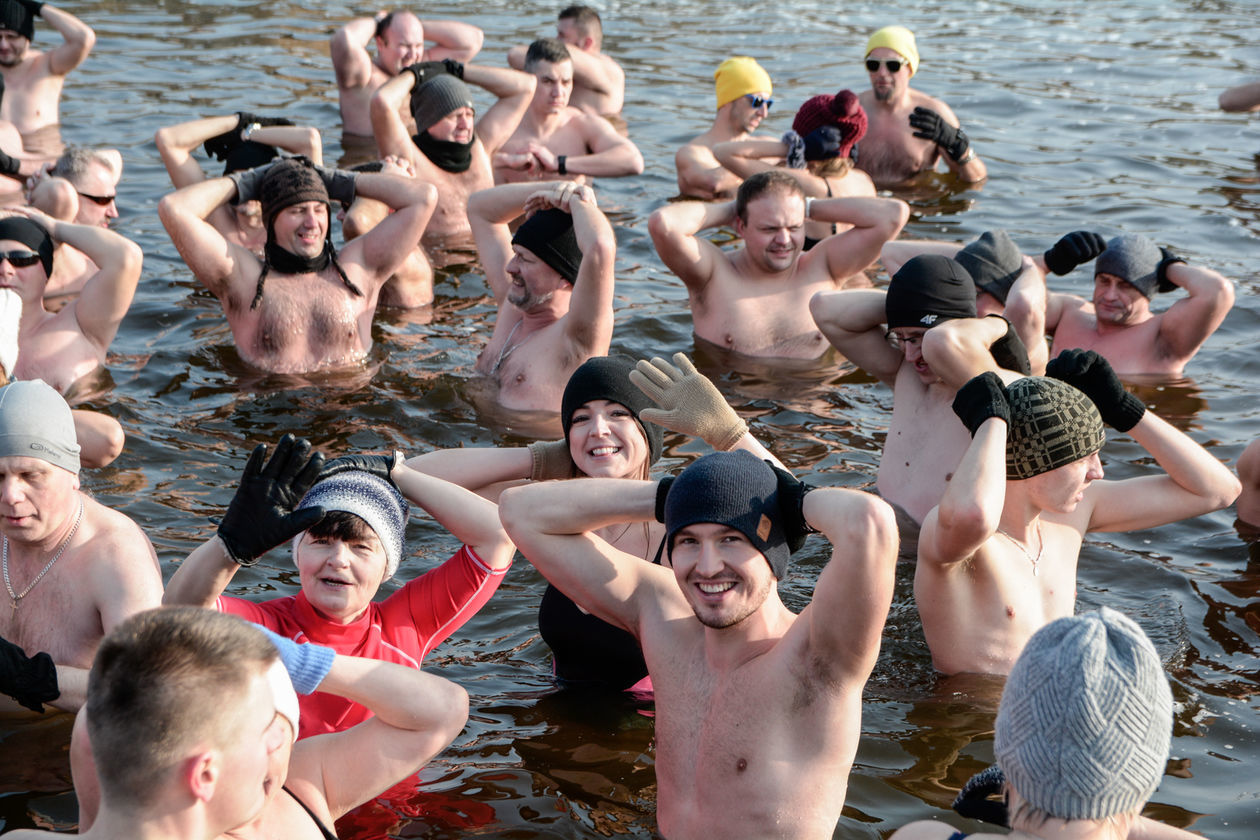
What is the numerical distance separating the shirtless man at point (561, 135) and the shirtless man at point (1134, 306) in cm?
454

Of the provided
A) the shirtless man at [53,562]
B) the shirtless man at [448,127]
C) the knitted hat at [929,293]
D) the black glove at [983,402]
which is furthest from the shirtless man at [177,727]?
the shirtless man at [448,127]

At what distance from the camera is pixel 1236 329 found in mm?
9570

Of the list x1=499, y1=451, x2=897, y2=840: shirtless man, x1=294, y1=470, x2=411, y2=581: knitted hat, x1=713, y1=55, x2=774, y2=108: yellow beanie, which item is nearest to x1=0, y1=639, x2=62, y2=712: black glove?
x1=294, y1=470, x2=411, y2=581: knitted hat

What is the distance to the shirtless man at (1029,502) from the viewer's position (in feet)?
15.1

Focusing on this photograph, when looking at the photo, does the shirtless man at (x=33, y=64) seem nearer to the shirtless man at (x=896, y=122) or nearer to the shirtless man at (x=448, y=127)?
the shirtless man at (x=448, y=127)

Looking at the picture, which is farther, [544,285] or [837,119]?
[837,119]

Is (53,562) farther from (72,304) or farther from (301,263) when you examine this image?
(301,263)

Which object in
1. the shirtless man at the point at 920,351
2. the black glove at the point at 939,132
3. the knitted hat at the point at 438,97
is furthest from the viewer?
the black glove at the point at 939,132

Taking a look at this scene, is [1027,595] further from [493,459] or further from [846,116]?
[846,116]

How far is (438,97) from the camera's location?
34.0ft

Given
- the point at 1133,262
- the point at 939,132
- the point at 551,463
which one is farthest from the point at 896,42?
the point at 551,463

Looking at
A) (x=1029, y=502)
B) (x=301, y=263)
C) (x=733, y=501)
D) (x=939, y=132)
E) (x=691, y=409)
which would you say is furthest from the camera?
(x=939, y=132)

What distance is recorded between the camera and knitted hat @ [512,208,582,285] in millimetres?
7258

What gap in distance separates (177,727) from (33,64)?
1223cm
